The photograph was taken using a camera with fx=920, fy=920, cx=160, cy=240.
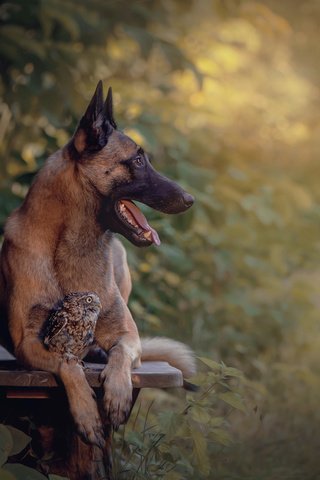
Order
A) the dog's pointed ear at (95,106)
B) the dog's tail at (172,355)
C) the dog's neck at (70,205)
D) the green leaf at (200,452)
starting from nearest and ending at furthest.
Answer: the green leaf at (200,452) < the dog's pointed ear at (95,106) < the dog's neck at (70,205) < the dog's tail at (172,355)

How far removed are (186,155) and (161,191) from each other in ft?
11.8

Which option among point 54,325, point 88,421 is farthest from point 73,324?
point 88,421

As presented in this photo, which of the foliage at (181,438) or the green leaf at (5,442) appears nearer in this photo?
the green leaf at (5,442)

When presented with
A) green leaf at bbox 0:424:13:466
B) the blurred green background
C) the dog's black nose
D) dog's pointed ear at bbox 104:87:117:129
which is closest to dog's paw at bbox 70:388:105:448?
green leaf at bbox 0:424:13:466

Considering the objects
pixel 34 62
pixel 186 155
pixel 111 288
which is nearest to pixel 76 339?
pixel 111 288

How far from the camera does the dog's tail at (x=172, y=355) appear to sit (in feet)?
13.6

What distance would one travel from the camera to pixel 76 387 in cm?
329

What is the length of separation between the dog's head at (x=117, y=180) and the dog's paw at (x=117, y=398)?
0.57 m

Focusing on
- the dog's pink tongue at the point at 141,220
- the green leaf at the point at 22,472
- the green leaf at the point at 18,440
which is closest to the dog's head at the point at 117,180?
the dog's pink tongue at the point at 141,220

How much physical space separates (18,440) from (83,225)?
2.88 feet

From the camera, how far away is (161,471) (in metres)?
3.75

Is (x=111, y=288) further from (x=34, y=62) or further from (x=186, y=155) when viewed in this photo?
(x=186, y=155)

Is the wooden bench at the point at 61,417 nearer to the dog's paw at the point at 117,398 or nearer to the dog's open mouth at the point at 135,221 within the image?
the dog's paw at the point at 117,398

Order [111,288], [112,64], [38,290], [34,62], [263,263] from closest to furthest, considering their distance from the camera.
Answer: [38,290], [111,288], [34,62], [263,263], [112,64]
